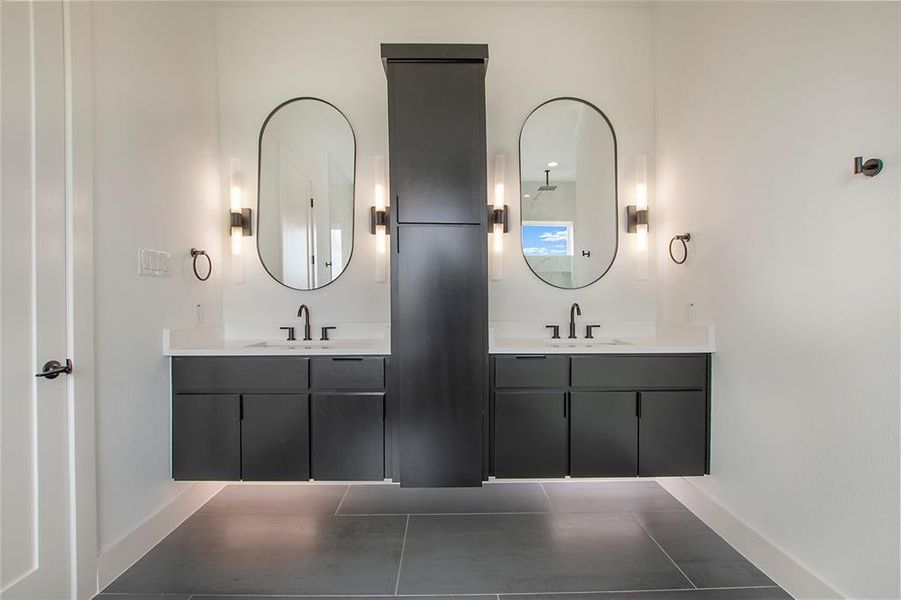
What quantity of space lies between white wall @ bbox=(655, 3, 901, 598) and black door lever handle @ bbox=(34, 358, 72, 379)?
2888mm

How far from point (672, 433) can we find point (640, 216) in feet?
4.58

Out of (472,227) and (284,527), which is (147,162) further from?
(284,527)

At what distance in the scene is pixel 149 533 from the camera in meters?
2.01

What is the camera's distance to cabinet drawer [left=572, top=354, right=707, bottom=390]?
223 cm

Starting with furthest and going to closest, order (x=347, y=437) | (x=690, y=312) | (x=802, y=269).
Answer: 1. (x=690, y=312)
2. (x=347, y=437)
3. (x=802, y=269)

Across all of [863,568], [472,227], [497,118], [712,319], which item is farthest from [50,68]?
[863,568]

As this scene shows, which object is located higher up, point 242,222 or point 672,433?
point 242,222

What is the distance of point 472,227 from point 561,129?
1.20 m

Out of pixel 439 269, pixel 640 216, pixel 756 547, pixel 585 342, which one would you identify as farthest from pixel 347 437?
pixel 640 216

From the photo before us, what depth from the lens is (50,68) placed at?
1.55 metres

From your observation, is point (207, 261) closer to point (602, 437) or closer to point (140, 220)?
point (140, 220)

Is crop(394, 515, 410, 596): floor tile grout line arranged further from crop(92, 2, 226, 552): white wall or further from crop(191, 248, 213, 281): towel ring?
crop(191, 248, 213, 281): towel ring

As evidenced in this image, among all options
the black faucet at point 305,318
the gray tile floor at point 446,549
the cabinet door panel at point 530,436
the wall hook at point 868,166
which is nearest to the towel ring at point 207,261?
the black faucet at point 305,318

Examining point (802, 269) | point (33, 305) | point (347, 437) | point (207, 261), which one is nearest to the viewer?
point (33, 305)
